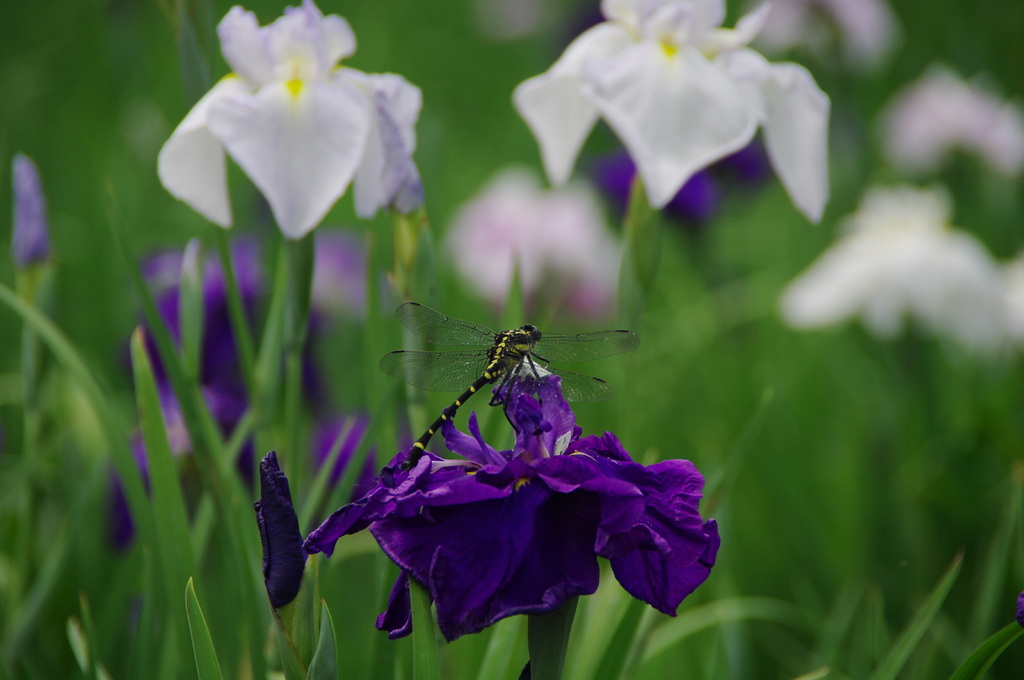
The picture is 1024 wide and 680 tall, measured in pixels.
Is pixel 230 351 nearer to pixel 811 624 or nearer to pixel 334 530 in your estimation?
pixel 334 530

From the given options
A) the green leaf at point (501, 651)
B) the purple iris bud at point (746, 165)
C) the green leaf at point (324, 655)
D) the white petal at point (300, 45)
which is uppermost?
the white petal at point (300, 45)

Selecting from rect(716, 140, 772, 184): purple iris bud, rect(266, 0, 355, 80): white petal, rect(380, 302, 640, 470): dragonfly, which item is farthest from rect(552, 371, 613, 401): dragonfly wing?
rect(716, 140, 772, 184): purple iris bud

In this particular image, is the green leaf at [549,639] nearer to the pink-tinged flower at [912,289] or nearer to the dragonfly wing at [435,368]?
the dragonfly wing at [435,368]

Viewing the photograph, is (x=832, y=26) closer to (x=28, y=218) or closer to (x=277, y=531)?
(x=28, y=218)

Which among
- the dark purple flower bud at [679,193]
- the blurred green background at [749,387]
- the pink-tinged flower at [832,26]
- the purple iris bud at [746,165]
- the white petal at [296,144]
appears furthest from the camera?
the pink-tinged flower at [832,26]

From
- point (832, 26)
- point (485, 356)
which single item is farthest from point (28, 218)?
point (832, 26)

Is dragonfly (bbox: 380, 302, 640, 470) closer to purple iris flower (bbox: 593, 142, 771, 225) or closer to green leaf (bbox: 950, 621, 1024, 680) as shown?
green leaf (bbox: 950, 621, 1024, 680)

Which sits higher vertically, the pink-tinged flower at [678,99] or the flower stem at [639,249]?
the pink-tinged flower at [678,99]

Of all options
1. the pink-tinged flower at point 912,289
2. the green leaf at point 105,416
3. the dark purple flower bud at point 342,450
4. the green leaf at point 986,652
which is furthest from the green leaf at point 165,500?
the pink-tinged flower at point 912,289
